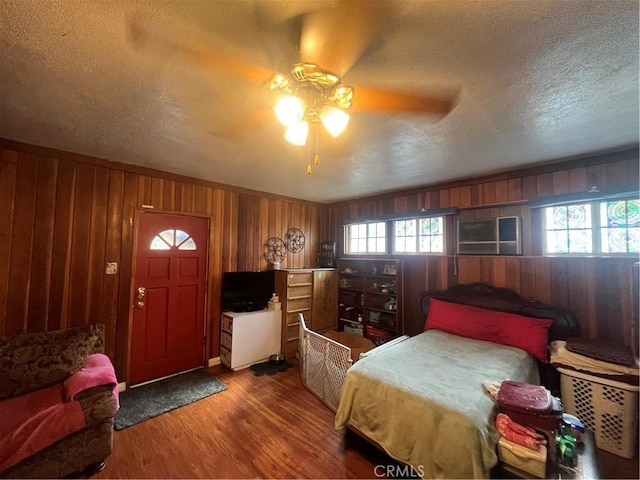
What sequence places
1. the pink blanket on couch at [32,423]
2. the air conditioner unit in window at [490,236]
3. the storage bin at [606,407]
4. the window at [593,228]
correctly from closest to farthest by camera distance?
1. the pink blanket on couch at [32,423]
2. the storage bin at [606,407]
3. the window at [593,228]
4. the air conditioner unit in window at [490,236]

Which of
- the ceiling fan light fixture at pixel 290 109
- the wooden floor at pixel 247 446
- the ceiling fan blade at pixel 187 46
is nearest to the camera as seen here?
the ceiling fan blade at pixel 187 46

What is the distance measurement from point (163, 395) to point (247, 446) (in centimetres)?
131

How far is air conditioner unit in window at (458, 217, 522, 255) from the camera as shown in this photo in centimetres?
301

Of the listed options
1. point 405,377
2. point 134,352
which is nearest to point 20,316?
point 134,352

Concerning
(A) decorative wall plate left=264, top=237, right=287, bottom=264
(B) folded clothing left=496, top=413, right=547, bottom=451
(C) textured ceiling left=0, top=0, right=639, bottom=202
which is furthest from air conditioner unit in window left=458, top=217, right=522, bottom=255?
(A) decorative wall plate left=264, top=237, right=287, bottom=264

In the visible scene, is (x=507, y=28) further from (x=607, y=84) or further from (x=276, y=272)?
(x=276, y=272)

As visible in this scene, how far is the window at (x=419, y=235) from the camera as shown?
370 cm

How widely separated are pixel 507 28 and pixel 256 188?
337 cm

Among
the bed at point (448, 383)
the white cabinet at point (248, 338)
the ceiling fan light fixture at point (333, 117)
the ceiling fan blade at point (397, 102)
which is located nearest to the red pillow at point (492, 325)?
Answer: the bed at point (448, 383)

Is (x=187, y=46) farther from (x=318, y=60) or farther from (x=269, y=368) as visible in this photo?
(x=269, y=368)

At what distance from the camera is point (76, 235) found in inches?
104

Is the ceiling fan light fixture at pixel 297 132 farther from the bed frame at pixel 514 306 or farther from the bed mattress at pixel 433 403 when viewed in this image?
the bed frame at pixel 514 306

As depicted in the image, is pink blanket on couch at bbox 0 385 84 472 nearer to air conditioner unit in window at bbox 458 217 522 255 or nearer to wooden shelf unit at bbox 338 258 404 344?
wooden shelf unit at bbox 338 258 404 344

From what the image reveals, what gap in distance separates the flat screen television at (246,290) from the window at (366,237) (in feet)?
5.23
